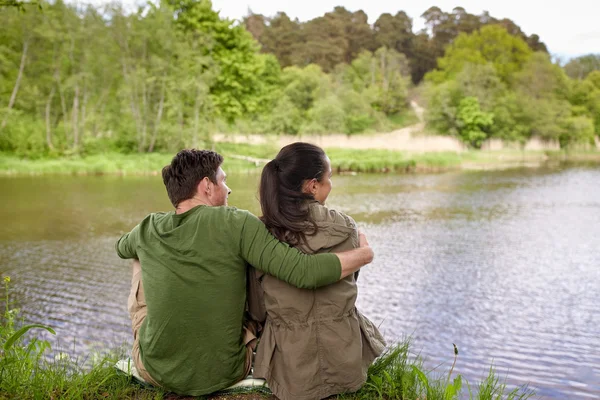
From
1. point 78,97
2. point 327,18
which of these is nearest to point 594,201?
point 78,97

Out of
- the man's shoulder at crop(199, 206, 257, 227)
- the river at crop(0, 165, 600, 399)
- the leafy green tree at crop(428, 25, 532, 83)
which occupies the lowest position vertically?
the river at crop(0, 165, 600, 399)

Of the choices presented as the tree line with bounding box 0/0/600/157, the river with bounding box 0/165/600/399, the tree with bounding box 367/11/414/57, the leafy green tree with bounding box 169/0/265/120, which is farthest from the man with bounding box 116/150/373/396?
the tree with bounding box 367/11/414/57

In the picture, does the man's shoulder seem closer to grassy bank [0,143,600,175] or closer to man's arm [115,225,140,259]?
man's arm [115,225,140,259]

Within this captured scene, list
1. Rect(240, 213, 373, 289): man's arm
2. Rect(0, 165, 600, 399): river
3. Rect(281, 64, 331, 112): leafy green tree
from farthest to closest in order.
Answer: Rect(281, 64, 331, 112): leafy green tree < Rect(0, 165, 600, 399): river < Rect(240, 213, 373, 289): man's arm

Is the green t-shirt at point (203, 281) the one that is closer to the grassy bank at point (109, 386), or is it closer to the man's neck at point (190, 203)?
the man's neck at point (190, 203)

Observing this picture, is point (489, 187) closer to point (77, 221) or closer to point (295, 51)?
point (77, 221)

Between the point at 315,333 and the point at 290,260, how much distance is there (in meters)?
0.35

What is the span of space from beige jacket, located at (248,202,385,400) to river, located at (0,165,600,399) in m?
Answer: 1.18

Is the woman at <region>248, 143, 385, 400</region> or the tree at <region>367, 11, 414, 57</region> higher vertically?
the tree at <region>367, 11, 414, 57</region>

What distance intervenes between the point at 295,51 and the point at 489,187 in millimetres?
40364

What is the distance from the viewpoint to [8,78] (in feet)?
86.6

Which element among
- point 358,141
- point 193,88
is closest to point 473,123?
point 358,141

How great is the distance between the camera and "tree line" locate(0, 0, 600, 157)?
25344mm

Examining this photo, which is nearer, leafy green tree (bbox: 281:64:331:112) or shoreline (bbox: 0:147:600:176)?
shoreline (bbox: 0:147:600:176)
